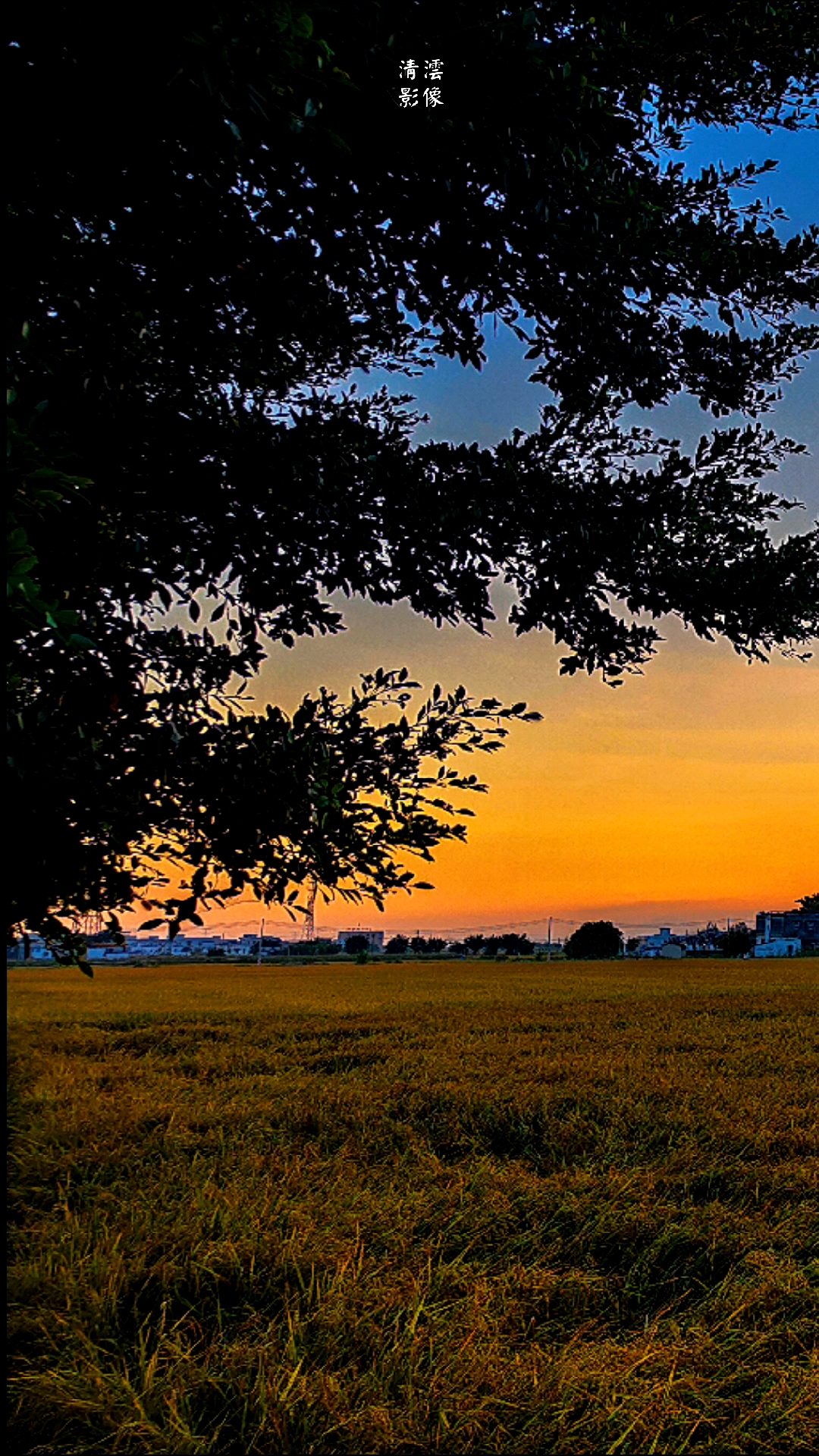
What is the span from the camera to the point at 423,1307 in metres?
3.40

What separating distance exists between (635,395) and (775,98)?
1711 millimetres

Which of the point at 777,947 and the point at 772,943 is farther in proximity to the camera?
the point at 772,943

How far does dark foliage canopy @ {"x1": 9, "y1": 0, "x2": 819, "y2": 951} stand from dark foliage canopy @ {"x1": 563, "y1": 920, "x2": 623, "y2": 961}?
46.0 meters

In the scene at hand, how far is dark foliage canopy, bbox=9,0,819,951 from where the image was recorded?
2.73m

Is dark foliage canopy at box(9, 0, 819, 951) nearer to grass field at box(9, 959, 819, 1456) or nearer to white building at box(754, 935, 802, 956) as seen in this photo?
grass field at box(9, 959, 819, 1456)

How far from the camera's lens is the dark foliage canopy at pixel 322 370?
2.73m

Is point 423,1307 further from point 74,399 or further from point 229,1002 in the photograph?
point 229,1002

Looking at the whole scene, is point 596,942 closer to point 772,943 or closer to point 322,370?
point 772,943

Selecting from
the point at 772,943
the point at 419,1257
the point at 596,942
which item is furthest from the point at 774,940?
the point at 419,1257

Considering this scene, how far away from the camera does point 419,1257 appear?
398 cm

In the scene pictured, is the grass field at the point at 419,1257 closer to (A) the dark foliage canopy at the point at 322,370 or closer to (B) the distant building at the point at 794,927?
(A) the dark foliage canopy at the point at 322,370

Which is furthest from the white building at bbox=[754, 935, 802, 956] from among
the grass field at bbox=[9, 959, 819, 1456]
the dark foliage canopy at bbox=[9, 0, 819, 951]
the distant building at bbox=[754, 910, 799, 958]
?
the dark foliage canopy at bbox=[9, 0, 819, 951]

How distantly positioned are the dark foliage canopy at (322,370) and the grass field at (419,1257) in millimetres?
1543

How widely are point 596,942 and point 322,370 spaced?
1833 inches
